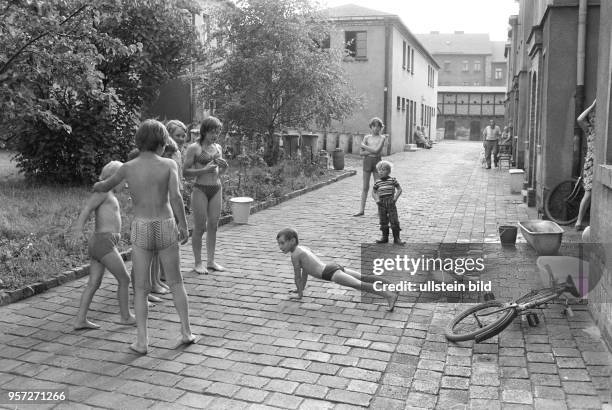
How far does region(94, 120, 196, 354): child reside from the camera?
4.97 meters

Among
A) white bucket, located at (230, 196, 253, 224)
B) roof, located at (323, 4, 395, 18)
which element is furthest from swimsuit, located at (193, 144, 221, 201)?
roof, located at (323, 4, 395, 18)

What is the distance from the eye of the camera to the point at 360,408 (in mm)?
4129

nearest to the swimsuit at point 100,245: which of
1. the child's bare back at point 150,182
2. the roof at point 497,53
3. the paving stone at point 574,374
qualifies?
the child's bare back at point 150,182

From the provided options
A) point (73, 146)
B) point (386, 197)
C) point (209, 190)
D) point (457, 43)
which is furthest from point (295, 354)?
point (457, 43)

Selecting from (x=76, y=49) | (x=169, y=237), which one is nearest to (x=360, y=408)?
(x=169, y=237)

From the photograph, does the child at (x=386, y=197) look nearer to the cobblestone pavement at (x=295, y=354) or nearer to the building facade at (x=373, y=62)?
the cobblestone pavement at (x=295, y=354)

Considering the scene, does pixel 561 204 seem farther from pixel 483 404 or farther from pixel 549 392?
pixel 483 404

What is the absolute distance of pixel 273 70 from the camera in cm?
1895

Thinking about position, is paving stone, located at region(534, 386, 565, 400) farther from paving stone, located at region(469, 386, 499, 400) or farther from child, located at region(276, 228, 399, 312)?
child, located at region(276, 228, 399, 312)

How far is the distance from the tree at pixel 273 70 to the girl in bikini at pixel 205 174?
38.1 feet

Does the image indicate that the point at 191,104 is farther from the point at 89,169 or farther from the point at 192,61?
the point at 89,169

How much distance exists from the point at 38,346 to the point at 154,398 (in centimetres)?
150

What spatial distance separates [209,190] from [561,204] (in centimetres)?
645

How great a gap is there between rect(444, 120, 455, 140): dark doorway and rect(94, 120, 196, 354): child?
68362mm
